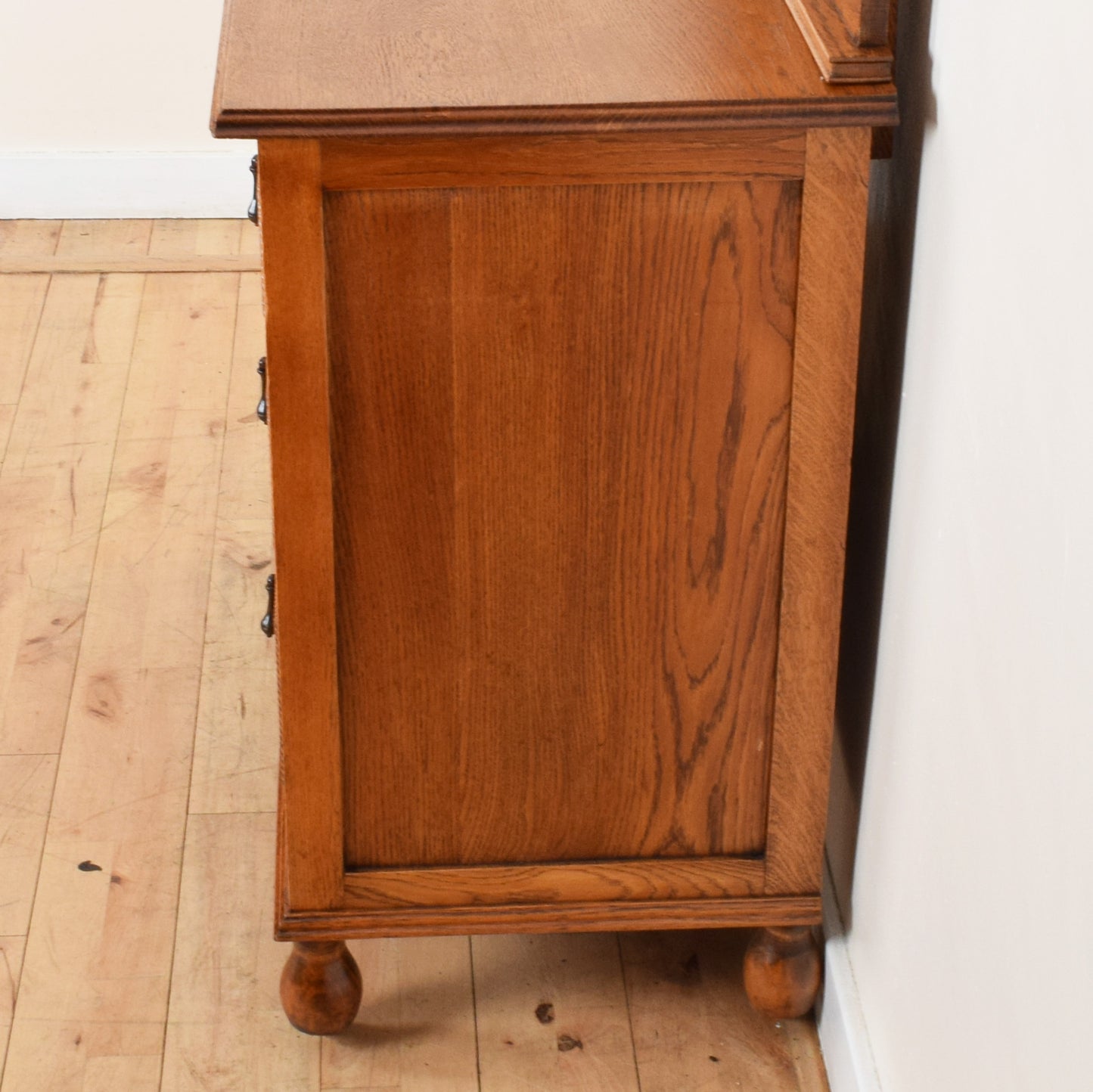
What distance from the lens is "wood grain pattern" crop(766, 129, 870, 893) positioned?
1.13 meters

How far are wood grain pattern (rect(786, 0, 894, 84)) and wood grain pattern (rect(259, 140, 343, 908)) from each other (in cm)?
36

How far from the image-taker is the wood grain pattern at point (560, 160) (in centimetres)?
110

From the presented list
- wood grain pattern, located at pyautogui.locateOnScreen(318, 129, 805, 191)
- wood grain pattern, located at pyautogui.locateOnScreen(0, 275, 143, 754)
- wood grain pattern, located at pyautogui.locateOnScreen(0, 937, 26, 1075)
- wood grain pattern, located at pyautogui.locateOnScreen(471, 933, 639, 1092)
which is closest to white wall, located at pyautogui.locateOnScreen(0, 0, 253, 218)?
wood grain pattern, located at pyautogui.locateOnScreen(0, 275, 143, 754)

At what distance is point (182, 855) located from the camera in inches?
68.4

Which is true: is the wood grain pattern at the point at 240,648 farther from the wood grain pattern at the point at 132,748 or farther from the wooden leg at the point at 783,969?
the wooden leg at the point at 783,969

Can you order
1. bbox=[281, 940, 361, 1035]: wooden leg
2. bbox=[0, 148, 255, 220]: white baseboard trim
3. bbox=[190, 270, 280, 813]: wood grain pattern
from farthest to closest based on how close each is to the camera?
bbox=[0, 148, 255, 220]: white baseboard trim < bbox=[190, 270, 280, 813]: wood grain pattern < bbox=[281, 940, 361, 1035]: wooden leg

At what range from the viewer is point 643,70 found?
1136mm

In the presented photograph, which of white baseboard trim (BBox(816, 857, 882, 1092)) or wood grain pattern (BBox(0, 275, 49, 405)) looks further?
wood grain pattern (BBox(0, 275, 49, 405))

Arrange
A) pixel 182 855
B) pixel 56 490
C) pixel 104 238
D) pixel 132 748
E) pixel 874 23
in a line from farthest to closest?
pixel 104 238 → pixel 56 490 → pixel 132 748 → pixel 182 855 → pixel 874 23

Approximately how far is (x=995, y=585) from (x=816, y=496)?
28 cm

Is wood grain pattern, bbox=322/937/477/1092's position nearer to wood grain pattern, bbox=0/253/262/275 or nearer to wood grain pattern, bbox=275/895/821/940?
wood grain pattern, bbox=275/895/821/940

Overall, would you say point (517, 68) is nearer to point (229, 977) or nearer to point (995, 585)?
point (995, 585)

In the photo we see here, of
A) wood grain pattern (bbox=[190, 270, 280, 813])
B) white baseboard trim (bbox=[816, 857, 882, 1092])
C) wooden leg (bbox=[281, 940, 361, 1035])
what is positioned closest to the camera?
white baseboard trim (bbox=[816, 857, 882, 1092])

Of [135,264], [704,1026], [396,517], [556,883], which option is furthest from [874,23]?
[135,264]
